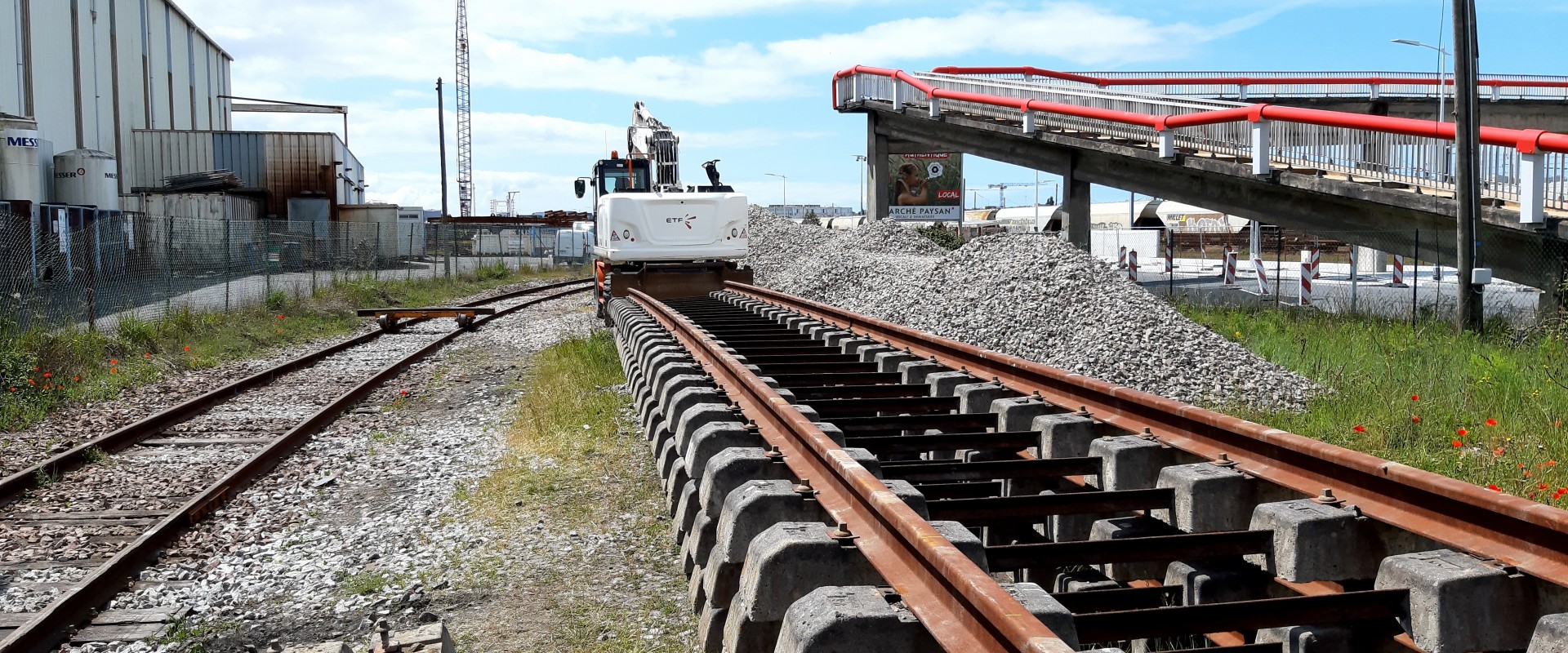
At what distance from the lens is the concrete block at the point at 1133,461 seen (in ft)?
17.1

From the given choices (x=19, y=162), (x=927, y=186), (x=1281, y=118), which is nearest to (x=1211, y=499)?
(x=1281, y=118)

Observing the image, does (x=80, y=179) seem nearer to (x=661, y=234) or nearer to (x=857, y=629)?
(x=661, y=234)

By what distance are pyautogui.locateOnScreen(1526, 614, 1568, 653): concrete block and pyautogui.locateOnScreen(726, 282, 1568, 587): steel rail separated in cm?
27

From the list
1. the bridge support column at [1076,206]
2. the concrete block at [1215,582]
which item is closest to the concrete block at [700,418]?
the concrete block at [1215,582]

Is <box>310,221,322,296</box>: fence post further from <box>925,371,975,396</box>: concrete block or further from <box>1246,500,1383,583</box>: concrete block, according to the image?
<box>1246,500,1383,583</box>: concrete block

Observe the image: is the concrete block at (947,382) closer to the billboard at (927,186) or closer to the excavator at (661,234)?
the excavator at (661,234)

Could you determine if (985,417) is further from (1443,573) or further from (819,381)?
(1443,573)

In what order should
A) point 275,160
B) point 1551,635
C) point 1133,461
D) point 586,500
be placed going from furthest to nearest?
point 275,160 < point 586,500 < point 1133,461 < point 1551,635

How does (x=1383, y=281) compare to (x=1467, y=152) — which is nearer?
(x=1467, y=152)

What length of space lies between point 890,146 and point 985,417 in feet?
120

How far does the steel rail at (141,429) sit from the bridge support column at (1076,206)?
19620 millimetres

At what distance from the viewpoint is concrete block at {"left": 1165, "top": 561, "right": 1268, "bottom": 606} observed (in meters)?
4.15

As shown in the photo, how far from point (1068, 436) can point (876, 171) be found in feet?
Result: 120

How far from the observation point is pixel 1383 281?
1419 inches
